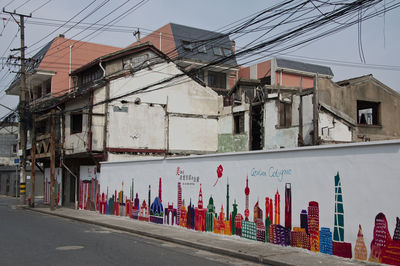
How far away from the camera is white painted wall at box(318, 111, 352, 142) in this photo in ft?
70.4

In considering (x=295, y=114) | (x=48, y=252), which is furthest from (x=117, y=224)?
(x=295, y=114)

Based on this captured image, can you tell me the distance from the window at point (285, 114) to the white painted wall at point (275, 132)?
0.72 feet

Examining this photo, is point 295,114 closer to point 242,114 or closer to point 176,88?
point 242,114

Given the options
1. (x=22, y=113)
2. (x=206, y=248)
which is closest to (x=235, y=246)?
(x=206, y=248)

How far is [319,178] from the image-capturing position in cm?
1055

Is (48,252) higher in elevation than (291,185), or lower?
lower

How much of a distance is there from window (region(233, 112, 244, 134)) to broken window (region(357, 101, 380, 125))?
686cm

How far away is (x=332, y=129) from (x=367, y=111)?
5.40 m

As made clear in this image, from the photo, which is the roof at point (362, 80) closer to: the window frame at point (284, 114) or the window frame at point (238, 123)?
the window frame at point (284, 114)

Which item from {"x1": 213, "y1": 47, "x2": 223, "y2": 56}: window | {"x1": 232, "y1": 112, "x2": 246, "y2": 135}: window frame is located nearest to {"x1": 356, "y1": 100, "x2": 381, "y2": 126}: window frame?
{"x1": 232, "y1": 112, "x2": 246, "y2": 135}: window frame

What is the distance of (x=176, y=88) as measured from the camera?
2709 cm

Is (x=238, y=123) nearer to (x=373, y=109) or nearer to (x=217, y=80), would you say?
(x=373, y=109)

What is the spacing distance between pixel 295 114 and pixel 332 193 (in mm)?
13348

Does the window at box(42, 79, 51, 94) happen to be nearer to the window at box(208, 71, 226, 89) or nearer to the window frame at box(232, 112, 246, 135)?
the window at box(208, 71, 226, 89)
